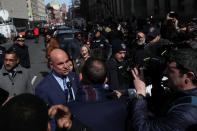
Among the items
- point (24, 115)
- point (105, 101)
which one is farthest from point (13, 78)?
point (24, 115)

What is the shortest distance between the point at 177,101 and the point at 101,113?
2.38 feet

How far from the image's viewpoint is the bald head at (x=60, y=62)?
535 cm

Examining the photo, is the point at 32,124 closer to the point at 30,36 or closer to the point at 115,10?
the point at 30,36

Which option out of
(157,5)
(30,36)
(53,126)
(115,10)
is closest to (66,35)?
(157,5)

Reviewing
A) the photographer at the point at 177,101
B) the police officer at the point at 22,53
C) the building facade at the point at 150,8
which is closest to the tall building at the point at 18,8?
the building facade at the point at 150,8

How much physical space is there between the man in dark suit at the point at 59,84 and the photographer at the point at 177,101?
4.41ft

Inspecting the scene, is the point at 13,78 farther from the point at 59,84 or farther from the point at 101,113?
the point at 101,113

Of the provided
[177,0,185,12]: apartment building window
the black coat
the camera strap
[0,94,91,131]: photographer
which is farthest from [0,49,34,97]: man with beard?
[177,0,185,12]: apartment building window

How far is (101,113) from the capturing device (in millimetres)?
3893

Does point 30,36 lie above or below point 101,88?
below

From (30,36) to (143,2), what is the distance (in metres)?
18.3

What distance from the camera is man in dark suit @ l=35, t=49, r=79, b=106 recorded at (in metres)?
4.98

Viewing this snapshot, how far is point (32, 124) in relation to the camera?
2.59 metres

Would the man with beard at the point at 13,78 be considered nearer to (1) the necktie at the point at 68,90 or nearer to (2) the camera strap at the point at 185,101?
(1) the necktie at the point at 68,90
